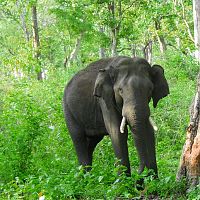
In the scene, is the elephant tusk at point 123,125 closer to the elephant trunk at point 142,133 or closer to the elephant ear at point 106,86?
the elephant trunk at point 142,133

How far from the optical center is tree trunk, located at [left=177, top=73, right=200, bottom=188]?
6.38 meters

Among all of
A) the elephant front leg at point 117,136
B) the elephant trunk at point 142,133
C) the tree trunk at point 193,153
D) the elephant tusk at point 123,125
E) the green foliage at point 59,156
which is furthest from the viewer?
the elephant front leg at point 117,136

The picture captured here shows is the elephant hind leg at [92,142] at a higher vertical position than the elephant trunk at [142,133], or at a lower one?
lower

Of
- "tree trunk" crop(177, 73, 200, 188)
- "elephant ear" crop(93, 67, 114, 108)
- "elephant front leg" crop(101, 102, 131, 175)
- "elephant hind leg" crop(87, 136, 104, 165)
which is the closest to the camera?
"tree trunk" crop(177, 73, 200, 188)

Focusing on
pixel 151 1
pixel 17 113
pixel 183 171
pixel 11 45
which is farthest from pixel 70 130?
pixel 11 45

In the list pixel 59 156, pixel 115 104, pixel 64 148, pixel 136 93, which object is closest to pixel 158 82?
pixel 115 104

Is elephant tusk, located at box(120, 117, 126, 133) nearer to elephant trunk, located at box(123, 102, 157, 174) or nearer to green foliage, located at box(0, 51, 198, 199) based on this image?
elephant trunk, located at box(123, 102, 157, 174)

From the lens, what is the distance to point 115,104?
323 inches

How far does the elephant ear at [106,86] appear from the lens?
8.23 meters

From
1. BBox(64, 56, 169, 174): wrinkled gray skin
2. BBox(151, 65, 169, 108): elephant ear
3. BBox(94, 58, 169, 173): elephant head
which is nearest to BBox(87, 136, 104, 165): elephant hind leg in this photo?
BBox(64, 56, 169, 174): wrinkled gray skin

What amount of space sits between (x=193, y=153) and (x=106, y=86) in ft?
7.41

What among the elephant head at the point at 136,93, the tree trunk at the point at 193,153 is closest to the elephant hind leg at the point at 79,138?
the elephant head at the point at 136,93

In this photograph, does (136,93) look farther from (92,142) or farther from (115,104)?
(92,142)

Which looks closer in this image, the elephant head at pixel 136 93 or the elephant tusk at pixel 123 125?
the elephant head at pixel 136 93
